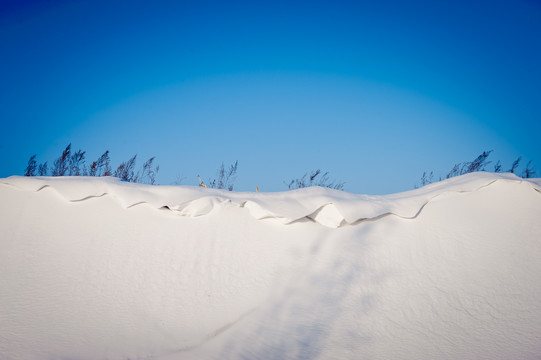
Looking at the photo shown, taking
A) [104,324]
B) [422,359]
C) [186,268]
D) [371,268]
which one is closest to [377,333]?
[422,359]

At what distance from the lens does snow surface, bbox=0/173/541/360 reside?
119cm

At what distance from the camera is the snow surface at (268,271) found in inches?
46.8

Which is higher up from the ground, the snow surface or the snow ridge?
the snow ridge

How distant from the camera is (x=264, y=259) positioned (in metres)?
1.51

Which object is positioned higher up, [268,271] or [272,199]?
[272,199]

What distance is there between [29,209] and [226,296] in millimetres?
1098

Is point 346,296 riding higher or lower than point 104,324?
higher

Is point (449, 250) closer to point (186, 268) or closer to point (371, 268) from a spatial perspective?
point (371, 268)

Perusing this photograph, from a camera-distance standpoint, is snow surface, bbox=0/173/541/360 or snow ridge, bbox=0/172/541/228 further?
snow ridge, bbox=0/172/541/228

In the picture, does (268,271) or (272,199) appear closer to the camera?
(268,271)

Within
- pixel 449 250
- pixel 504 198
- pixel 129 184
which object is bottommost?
pixel 449 250

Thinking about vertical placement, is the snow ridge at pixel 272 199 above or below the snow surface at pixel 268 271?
above

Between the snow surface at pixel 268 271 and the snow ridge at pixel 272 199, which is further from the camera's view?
the snow ridge at pixel 272 199

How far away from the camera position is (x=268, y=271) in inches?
58.0
